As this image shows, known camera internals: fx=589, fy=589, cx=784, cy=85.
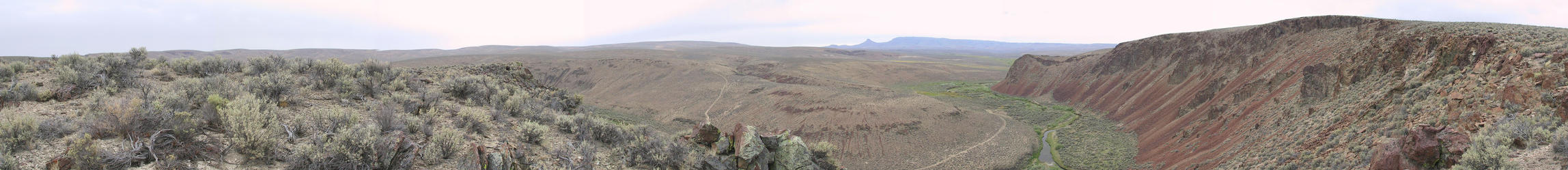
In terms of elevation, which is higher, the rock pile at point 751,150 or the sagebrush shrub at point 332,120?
the sagebrush shrub at point 332,120

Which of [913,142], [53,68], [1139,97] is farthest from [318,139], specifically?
[1139,97]

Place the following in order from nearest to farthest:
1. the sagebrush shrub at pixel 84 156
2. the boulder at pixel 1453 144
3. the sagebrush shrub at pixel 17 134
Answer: the sagebrush shrub at pixel 84 156 < the sagebrush shrub at pixel 17 134 < the boulder at pixel 1453 144

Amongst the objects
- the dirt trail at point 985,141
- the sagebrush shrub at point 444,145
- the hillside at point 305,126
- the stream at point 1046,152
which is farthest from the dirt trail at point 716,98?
the sagebrush shrub at point 444,145

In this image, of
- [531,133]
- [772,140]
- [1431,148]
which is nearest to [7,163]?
[531,133]

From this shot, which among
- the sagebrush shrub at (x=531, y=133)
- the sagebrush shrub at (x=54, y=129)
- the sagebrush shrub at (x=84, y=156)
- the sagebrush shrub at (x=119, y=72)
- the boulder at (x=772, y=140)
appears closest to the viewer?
the sagebrush shrub at (x=84, y=156)

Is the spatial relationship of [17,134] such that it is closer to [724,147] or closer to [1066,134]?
[724,147]

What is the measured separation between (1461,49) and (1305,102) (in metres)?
4.64

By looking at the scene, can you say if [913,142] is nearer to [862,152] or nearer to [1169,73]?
[862,152]

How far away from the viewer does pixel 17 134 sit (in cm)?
595

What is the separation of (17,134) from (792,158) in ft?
32.0

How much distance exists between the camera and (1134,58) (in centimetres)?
4200

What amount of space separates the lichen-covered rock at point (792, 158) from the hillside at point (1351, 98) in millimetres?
9427

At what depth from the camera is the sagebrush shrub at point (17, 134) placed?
5.75 m

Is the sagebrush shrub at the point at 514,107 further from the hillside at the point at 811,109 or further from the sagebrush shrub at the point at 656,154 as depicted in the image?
the hillside at the point at 811,109
